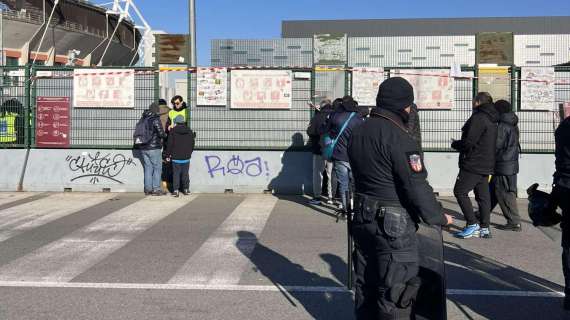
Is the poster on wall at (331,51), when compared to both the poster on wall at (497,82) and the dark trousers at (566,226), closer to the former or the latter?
the poster on wall at (497,82)

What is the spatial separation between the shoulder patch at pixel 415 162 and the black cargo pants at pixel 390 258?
271 mm

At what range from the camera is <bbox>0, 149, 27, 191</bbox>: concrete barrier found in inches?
463

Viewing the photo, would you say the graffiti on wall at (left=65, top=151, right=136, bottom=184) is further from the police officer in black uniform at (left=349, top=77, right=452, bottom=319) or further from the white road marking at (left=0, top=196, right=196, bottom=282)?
the police officer in black uniform at (left=349, top=77, right=452, bottom=319)

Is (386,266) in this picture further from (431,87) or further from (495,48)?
(495,48)

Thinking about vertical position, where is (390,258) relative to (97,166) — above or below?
below

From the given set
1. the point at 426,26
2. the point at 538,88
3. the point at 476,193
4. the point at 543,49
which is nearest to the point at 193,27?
the point at 538,88

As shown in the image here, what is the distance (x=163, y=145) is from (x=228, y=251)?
4.90m

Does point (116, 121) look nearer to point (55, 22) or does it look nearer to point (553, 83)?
point (553, 83)

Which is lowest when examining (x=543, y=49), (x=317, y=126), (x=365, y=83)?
(x=317, y=126)

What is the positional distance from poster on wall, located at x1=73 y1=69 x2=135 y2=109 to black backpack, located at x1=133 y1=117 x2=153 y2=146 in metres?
0.94

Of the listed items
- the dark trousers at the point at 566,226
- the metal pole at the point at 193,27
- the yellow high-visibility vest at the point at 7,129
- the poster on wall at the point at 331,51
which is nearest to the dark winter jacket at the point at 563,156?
the dark trousers at the point at 566,226

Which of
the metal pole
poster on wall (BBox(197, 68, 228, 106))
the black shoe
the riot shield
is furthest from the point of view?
the metal pole

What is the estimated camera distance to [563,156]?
488 centimetres

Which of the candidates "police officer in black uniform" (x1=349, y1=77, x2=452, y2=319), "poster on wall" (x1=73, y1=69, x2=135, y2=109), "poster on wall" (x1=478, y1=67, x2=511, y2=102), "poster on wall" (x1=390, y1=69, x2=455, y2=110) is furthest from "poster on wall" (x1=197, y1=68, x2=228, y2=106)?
"police officer in black uniform" (x1=349, y1=77, x2=452, y2=319)
